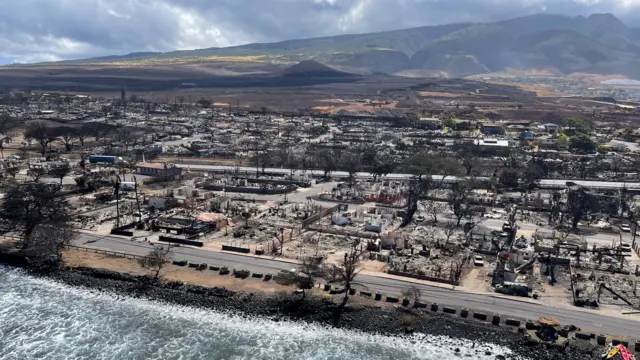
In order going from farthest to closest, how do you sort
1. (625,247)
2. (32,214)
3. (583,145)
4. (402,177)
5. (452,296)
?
1. (583,145)
2. (402,177)
3. (625,247)
4. (32,214)
5. (452,296)

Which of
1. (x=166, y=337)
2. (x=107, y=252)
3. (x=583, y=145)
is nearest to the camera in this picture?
(x=166, y=337)

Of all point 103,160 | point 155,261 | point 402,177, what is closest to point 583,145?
point 402,177

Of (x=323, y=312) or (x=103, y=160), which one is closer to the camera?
(x=323, y=312)

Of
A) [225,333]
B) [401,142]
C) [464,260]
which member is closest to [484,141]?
[401,142]

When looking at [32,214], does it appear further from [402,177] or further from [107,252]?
[402,177]

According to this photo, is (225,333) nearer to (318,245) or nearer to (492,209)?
(318,245)

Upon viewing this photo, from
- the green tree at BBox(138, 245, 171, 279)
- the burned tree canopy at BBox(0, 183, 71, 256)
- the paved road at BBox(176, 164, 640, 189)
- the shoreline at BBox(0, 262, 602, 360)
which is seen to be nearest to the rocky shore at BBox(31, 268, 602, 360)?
the shoreline at BBox(0, 262, 602, 360)

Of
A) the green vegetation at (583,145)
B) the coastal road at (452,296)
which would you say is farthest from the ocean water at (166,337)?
the green vegetation at (583,145)
